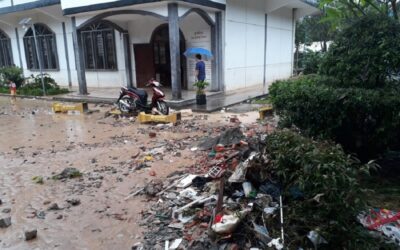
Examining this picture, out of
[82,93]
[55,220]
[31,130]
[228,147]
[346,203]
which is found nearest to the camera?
[346,203]

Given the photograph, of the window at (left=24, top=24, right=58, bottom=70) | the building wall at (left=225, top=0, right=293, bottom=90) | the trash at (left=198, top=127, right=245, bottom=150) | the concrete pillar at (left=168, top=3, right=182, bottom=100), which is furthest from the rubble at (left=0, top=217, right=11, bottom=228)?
the window at (left=24, top=24, right=58, bottom=70)

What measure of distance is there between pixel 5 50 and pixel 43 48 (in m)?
4.41

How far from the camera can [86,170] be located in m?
6.21

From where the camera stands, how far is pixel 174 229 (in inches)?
156

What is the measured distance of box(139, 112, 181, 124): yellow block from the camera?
9.73 metres

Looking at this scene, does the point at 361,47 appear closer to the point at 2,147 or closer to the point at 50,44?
the point at 2,147

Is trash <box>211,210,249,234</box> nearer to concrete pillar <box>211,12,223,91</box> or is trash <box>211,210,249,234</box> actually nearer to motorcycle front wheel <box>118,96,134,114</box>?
motorcycle front wheel <box>118,96,134,114</box>

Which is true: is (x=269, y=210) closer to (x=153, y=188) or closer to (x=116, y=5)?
(x=153, y=188)

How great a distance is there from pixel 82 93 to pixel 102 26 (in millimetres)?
4421

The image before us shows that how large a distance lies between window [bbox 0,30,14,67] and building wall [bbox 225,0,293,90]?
51.3 ft

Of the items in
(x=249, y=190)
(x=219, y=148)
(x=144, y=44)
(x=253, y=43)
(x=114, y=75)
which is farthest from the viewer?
(x=114, y=75)

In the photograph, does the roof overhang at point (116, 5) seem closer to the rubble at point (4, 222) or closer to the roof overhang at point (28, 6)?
the roof overhang at point (28, 6)

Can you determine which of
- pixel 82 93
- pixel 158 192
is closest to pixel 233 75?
pixel 82 93

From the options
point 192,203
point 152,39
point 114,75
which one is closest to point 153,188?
point 192,203
